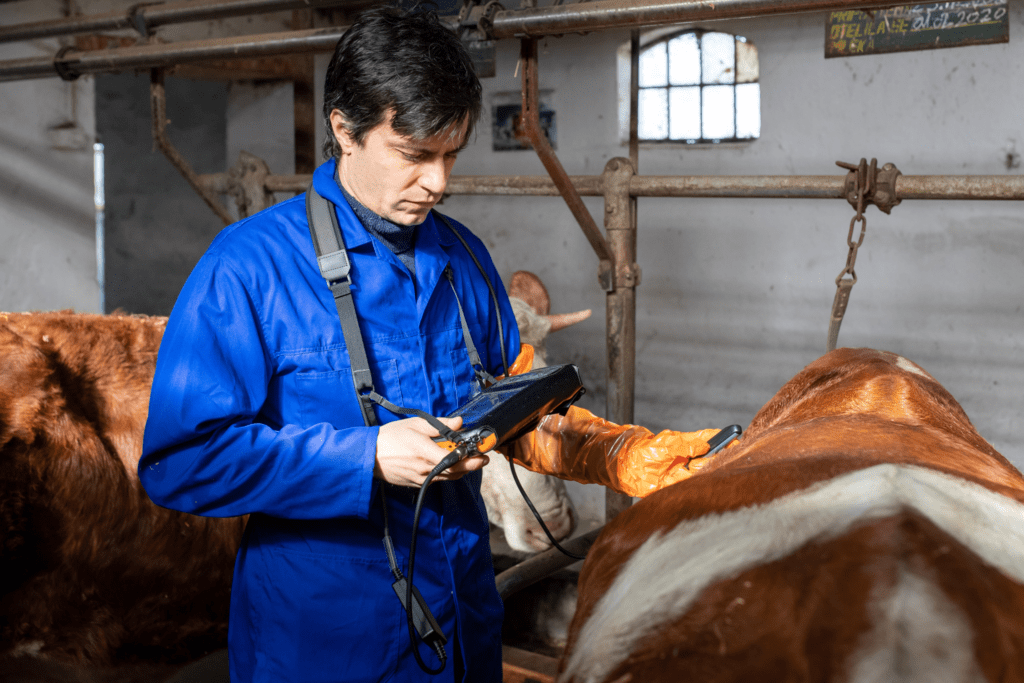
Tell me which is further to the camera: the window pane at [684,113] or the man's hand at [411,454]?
the window pane at [684,113]

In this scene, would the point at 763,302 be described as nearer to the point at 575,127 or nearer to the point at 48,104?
the point at 575,127

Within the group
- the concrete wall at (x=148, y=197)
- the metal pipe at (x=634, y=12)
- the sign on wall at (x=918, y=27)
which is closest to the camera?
the metal pipe at (x=634, y=12)

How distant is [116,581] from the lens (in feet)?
7.52

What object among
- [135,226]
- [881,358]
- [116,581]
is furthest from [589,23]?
[135,226]

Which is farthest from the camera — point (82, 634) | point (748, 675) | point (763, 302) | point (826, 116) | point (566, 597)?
point (763, 302)

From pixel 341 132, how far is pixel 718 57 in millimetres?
3712

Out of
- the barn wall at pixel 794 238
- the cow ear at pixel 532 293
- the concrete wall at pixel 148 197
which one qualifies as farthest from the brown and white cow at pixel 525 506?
the concrete wall at pixel 148 197

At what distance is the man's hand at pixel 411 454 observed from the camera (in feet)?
3.58

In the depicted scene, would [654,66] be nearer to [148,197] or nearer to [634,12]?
[634,12]

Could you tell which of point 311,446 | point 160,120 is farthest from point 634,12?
point 160,120

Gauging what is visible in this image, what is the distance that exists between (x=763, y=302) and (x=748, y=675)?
412 cm

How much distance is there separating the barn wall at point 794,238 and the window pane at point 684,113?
13 centimetres

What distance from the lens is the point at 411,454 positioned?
110 cm

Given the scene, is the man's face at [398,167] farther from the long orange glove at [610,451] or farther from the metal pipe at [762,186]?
the metal pipe at [762,186]
